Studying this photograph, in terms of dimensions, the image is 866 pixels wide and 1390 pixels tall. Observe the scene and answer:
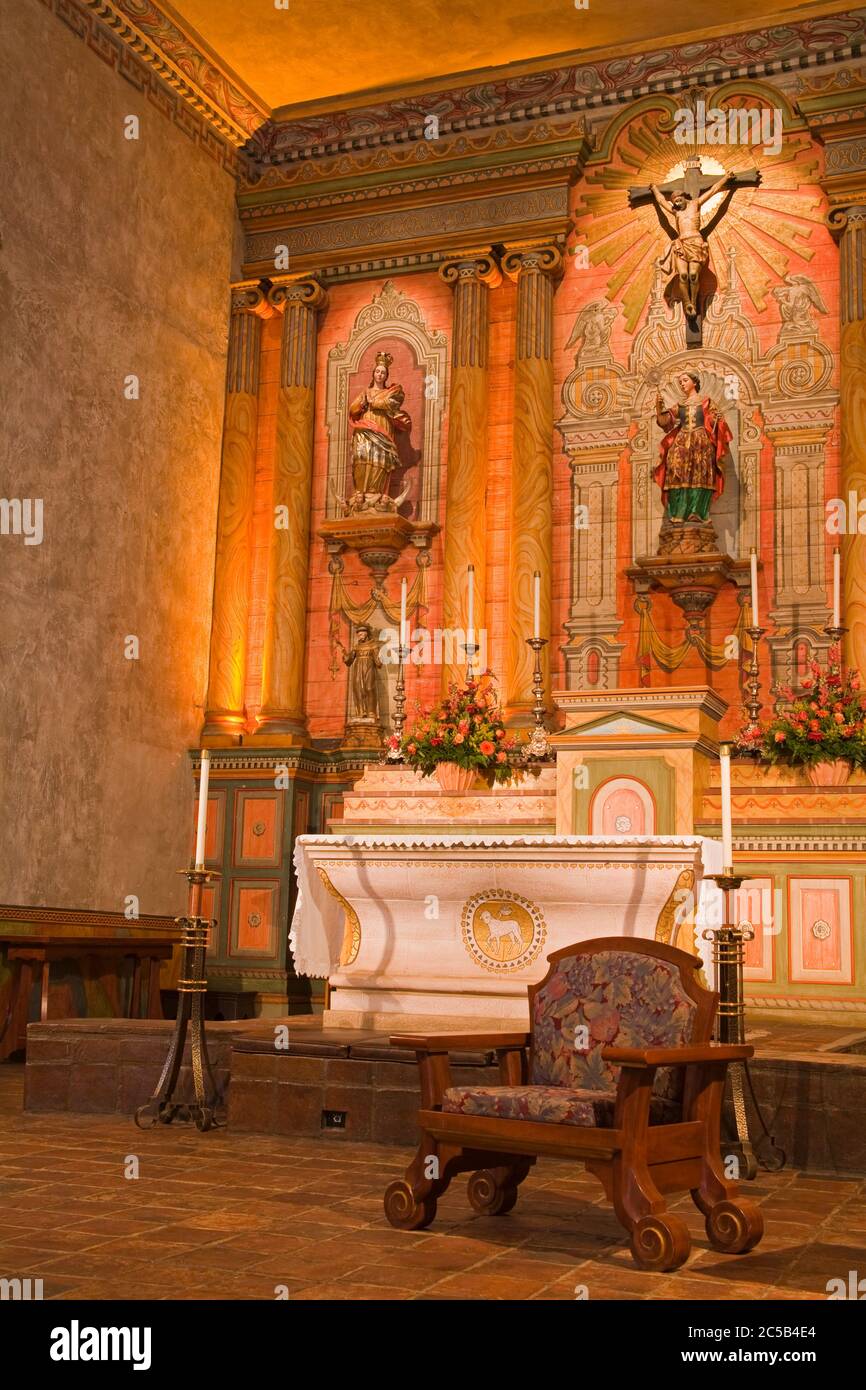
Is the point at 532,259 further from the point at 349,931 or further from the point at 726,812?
the point at 726,812

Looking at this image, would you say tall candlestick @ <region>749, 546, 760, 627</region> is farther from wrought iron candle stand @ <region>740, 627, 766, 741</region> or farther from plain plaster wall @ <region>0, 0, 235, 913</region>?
plain plaster wall @ <region>0, 0, 235, 913</region>

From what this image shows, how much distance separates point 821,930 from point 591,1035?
4.96 meters

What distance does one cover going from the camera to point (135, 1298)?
3.55 metres

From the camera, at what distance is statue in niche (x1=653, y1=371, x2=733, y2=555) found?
1272 centimetres

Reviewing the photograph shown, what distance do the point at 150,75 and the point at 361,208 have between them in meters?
2.37

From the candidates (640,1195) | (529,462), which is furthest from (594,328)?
(640,1195)

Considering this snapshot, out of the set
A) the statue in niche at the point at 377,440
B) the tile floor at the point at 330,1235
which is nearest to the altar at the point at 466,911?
the tile floor at the point at 330,1235

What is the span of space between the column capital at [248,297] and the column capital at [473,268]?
198 centimetres

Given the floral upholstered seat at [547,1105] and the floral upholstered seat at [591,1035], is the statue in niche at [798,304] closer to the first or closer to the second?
the floral upholstered seat at [591,1035]

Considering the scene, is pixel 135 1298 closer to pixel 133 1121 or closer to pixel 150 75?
pixel 133 1121

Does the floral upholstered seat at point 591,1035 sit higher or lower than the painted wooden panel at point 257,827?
lower

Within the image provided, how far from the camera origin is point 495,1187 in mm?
4785

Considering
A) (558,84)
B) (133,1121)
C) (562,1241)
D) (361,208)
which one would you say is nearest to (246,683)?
(361,208)

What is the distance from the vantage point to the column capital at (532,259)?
45.4ft
